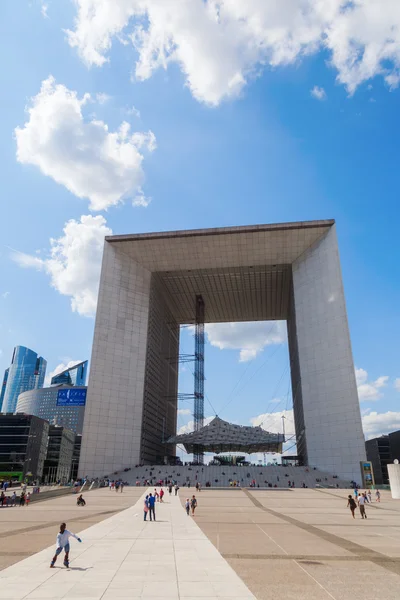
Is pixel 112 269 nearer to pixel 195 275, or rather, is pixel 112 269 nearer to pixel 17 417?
pixel 195 275

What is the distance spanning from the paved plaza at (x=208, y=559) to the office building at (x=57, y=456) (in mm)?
118591

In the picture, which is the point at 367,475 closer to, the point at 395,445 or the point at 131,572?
the point at 395,445

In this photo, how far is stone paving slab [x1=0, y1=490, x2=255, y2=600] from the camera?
866 cm

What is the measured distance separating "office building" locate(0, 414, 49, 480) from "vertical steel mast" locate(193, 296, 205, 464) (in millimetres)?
46349

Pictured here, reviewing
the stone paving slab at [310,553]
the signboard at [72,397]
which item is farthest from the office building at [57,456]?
the stone paving slab at [310,553]

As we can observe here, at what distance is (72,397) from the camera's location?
62.4 meters

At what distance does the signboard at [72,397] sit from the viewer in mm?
61969

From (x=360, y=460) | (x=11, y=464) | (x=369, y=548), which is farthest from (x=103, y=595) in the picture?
(x=11, y=464)

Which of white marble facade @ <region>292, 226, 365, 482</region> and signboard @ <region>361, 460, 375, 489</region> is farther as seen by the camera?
white marble facade @ <region>292, 226, 365, 482</region>

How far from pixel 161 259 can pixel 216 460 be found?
1744 inches

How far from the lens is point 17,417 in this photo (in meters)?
105

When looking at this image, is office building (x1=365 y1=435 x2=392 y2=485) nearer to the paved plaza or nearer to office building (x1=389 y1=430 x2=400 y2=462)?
office building (x1=389 y1=430 x2=400 y2=462)

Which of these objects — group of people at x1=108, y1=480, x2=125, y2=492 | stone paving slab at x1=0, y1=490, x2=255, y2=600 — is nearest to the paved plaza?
stone paving slab at x1=0, y1=490, x2=255, y2=600

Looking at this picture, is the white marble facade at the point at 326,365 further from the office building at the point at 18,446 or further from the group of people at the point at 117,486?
the office building at the point at 18,446
